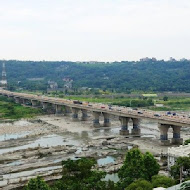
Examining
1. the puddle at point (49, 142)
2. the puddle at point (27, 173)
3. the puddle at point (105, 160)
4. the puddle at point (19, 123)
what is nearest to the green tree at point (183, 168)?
the puddle at point (105, 160)

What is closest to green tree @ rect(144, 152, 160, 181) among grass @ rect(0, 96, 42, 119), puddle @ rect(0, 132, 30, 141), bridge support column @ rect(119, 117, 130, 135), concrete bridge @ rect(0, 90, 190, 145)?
concrete bridge @ rect(0, 90, 190, 145)

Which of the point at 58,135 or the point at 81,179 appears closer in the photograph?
the point at 81,179

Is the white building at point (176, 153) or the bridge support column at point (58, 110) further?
the bridge support column at point (58, 110)

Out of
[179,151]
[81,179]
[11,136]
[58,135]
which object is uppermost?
[179,151]

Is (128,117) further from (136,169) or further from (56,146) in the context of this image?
(136,169)

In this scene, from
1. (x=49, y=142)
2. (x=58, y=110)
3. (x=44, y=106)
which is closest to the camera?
(x=49, y=142)

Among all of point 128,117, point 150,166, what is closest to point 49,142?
point 128,117

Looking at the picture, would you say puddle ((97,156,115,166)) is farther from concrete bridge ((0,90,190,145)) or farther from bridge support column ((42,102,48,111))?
bridge support column ((42,102,48,111))

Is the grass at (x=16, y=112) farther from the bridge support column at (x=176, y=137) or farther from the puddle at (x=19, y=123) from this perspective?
the bridge support column at (x=176, y=137)

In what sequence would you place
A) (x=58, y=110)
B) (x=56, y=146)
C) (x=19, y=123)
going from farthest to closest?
(x=58, y=110), (x=19, y=123), (x=56, y=146)
